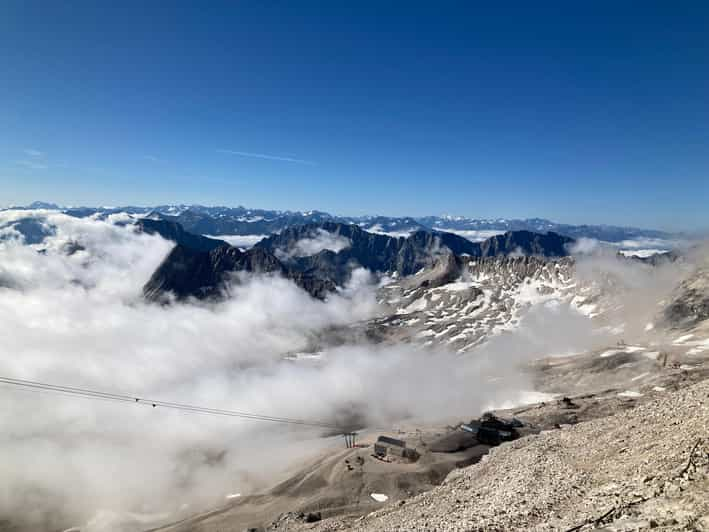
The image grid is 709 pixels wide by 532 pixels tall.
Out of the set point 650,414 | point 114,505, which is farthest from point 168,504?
point 650,414

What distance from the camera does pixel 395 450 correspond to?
10581 centimetres

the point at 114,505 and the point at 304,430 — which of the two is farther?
the point at 304,430

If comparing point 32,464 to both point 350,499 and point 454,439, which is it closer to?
point 350,499

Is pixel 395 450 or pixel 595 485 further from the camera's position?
pixel 395 450

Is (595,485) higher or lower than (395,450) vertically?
higher

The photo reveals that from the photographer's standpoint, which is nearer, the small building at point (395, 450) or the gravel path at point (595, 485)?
the gravel path at point (595, 485)

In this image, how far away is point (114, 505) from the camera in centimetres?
13488

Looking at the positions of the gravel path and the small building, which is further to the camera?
the small building

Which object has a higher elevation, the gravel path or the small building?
the gravel path

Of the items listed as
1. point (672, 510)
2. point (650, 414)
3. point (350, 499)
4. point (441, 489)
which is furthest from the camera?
point (350, 499)

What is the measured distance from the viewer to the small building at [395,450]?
104062 mm

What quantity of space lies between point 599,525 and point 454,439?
93.6m

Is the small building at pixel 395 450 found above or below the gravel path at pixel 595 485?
below

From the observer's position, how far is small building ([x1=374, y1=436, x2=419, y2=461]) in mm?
104062
